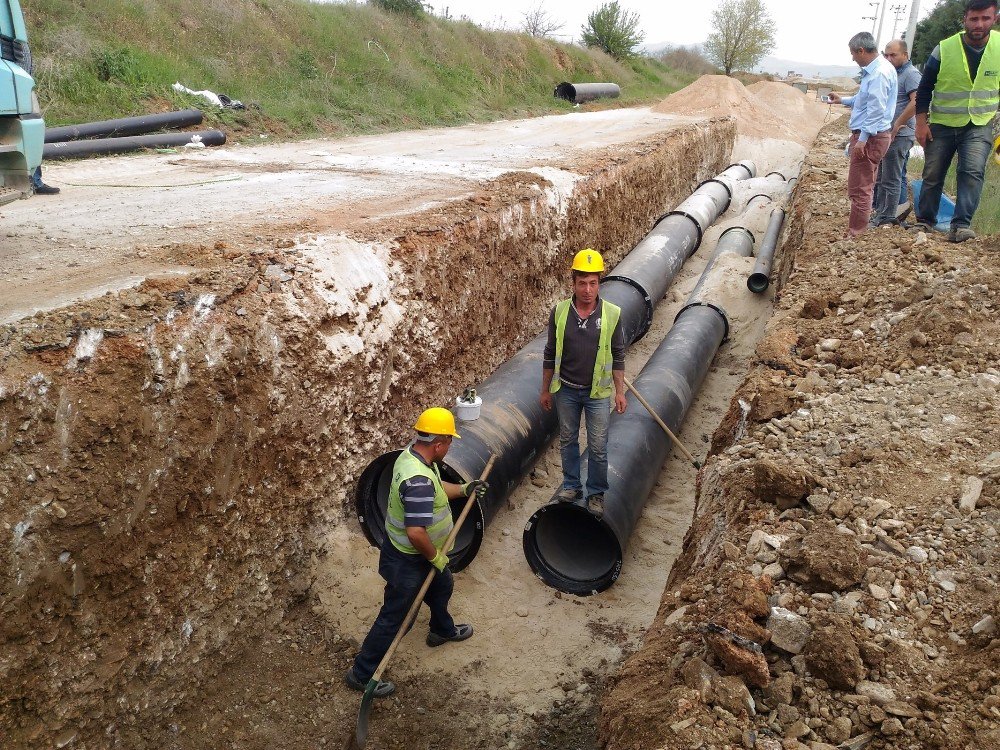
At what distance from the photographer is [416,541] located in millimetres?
4473

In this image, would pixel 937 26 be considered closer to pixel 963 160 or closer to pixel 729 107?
pixel 729 107

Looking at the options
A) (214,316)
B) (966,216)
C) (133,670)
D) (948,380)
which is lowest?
(133,670)

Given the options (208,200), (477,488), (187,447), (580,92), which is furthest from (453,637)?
(580,92)

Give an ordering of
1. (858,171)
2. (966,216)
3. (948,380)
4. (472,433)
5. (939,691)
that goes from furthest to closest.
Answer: (858,171), (966,216), (472,433), (948,380), (939,691)

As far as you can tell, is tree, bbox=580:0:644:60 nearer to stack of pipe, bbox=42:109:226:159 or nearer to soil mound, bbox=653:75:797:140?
soil mound, bbox=653:75:797:140

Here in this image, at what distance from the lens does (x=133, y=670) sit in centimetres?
417

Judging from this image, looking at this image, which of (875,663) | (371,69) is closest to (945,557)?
(875,663)

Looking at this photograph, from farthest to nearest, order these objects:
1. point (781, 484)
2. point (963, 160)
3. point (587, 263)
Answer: point (963, 160), point (587, 263), point (781, 484)

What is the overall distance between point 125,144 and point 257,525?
8.35 meters

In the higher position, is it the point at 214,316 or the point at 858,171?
the point at 858,171

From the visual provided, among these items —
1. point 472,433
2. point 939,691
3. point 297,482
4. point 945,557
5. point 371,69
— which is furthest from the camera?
point 371,69

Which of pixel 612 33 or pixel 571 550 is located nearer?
pixel 571 550

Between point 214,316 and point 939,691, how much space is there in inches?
169

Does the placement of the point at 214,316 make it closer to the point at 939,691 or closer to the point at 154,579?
the point at 154,579
